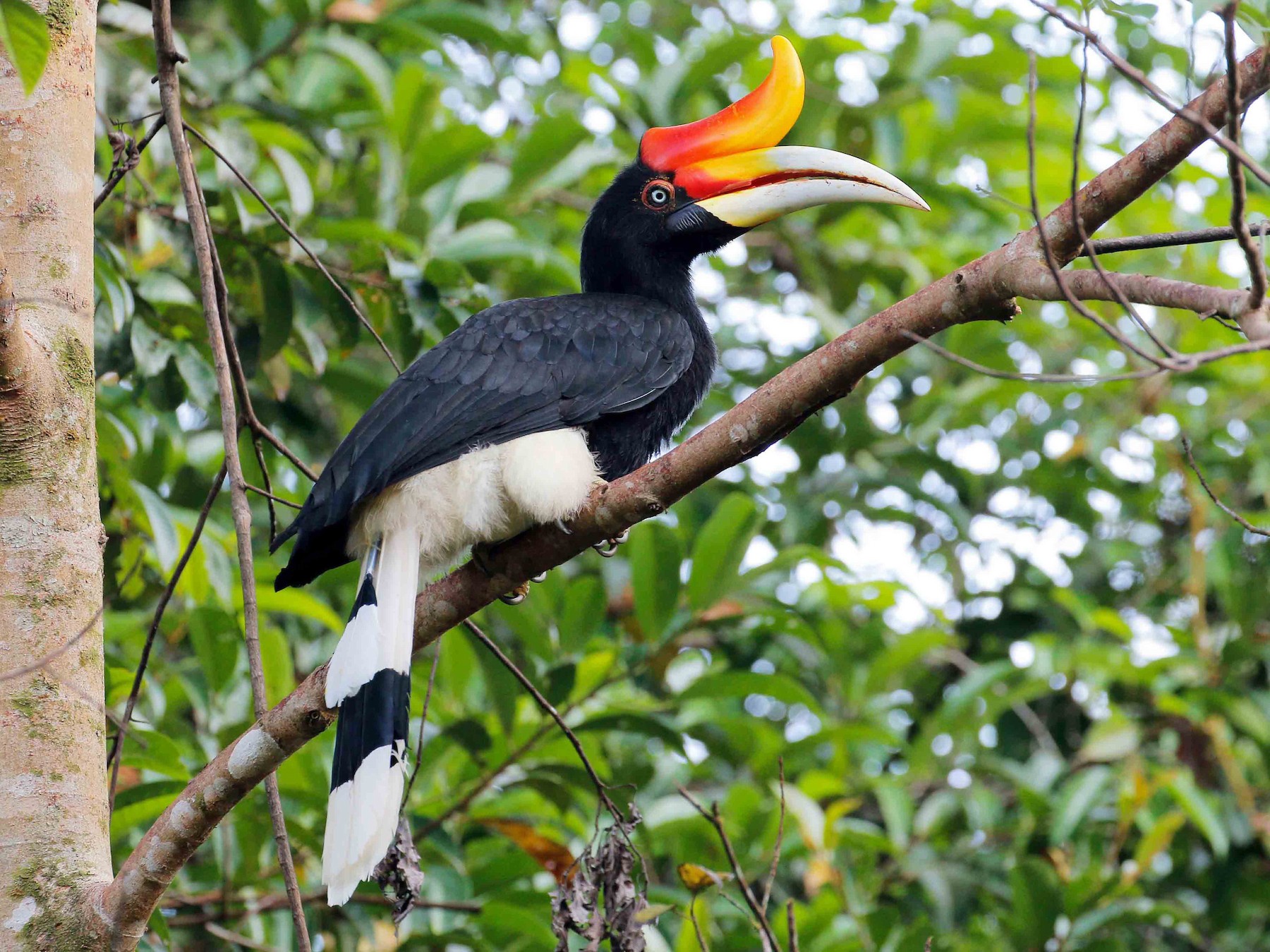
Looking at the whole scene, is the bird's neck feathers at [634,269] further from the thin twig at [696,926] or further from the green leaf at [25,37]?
the green leaf at [25,37]

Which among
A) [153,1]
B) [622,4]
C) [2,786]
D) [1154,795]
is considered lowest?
[1154,795]

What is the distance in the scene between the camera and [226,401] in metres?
2.34

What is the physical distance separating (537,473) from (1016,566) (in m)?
3.30

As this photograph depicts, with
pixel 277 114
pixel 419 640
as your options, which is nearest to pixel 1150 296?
pixel 419 640

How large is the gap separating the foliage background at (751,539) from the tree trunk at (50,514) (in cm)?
64

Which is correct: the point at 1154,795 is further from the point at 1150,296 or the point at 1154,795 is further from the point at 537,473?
the point at 1150,296

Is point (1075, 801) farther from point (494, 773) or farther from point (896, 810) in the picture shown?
point (494, 773)

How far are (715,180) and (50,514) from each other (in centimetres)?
209

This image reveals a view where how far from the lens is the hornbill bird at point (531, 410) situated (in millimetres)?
2369

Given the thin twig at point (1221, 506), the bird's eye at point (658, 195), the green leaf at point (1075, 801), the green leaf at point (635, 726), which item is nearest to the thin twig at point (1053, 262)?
the thin twig at point (1221, 506)

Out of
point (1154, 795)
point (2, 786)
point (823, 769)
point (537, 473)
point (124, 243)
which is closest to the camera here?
point (2, 786)

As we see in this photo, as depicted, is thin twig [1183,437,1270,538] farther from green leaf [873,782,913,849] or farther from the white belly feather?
green leaf [873,782,913,849]

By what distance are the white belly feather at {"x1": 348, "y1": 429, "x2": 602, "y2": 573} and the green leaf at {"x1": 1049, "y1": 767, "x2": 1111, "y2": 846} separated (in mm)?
2205

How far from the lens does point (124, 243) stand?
3.42 meters
